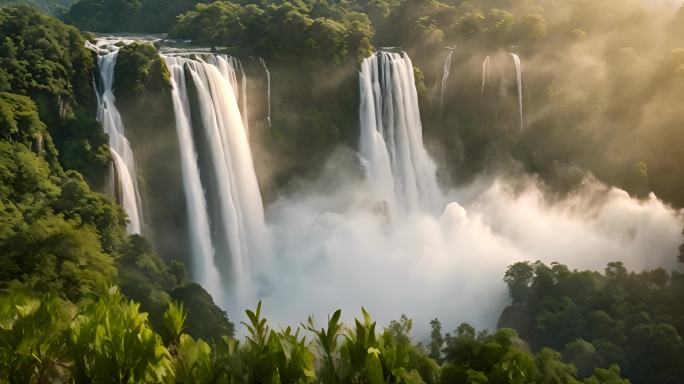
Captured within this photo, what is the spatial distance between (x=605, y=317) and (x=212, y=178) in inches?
603

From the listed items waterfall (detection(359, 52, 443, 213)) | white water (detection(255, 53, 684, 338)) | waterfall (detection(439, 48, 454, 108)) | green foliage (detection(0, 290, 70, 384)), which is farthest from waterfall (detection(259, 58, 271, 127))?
green foliage (detection(0, 290, 70, 384))

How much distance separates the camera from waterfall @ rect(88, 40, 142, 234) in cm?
2308

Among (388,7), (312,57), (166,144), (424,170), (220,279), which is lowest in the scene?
(220,279)

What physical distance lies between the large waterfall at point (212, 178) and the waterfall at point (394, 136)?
26.7 feet

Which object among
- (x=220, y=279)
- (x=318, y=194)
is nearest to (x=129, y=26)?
(x=318, y=194)

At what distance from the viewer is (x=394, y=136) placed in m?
34.3

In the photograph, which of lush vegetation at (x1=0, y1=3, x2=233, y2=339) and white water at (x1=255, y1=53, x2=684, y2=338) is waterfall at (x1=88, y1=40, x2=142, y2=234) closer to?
lush vegetation at (x1=0, y1=3, x2=233, y2=339)

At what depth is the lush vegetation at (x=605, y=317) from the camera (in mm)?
21312

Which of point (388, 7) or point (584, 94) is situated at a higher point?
point (388, 7)

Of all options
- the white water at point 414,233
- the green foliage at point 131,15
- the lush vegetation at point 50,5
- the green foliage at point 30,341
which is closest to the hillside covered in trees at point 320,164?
the green foliage at point 30,341

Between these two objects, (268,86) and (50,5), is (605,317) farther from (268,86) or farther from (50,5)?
(50,5)

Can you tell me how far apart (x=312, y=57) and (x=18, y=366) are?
81.7 ft

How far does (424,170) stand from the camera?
3544 cm

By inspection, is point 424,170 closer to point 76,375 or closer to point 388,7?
point 388,7
